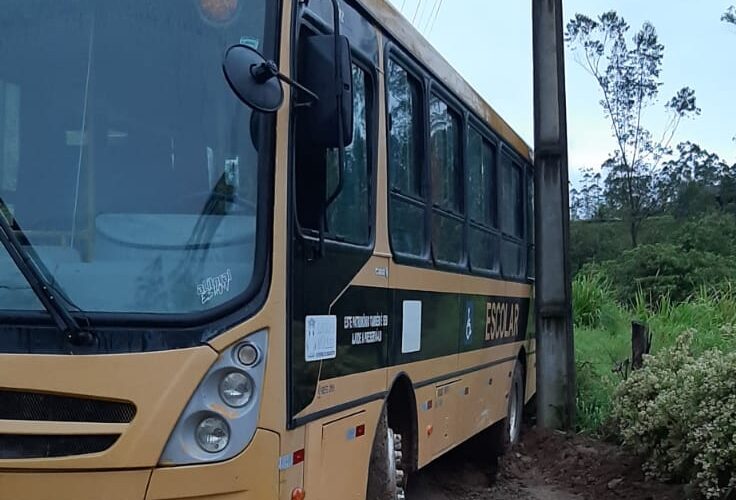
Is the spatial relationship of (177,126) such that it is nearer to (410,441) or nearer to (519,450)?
(410,441)

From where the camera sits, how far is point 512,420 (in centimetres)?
1010

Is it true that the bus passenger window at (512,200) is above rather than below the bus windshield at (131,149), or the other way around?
above

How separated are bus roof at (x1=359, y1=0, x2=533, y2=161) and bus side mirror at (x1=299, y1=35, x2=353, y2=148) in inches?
53.4

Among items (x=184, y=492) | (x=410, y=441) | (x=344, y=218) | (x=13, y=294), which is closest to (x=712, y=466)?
(x=410, y=441)

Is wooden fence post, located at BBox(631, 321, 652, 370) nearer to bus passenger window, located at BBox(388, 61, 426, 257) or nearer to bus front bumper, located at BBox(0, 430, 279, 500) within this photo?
bus passenger window, located at BBox(388, 61, 426, 257)

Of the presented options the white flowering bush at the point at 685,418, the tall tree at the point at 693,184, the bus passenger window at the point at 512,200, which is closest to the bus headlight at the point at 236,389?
the white flowering bush at the point at 685,418

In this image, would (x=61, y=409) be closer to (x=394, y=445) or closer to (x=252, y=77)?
(x=252, y=77)

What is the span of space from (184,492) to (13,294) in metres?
0.96

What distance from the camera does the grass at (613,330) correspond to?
10789 mm

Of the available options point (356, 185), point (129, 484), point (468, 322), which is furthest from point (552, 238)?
point (129, 484)

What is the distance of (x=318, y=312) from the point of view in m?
4.35

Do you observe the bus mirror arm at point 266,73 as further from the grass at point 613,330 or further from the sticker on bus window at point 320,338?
the grass at point 613,330

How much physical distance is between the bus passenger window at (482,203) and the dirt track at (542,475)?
6.51 feet

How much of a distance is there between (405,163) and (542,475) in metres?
4.49
